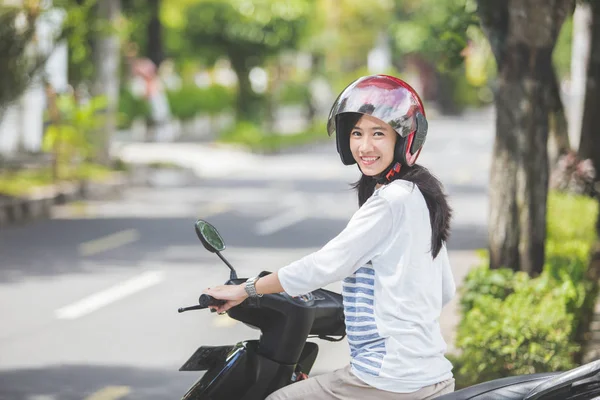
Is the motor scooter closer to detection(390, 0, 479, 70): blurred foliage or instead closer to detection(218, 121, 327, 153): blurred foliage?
detection(390, 0, 479, 70): blurred foliage

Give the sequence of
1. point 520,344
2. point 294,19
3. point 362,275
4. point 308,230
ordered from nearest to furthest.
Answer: point 362,275, point 520,344, point 308,230, point 294,19

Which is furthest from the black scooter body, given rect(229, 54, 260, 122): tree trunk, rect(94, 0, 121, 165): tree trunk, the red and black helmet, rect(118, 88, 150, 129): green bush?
rect(229, 54, 260, 122): tree trunk

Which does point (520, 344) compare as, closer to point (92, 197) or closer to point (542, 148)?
point (542, 148)

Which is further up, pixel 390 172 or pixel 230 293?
pixel 390 172

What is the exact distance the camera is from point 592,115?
15.1m

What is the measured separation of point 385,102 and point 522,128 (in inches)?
179

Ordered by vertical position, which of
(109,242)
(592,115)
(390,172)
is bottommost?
(109,242)

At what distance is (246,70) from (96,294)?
30236mm

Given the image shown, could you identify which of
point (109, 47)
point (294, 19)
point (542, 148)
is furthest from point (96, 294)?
point (294, 19)

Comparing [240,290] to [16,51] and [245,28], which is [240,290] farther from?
[245,28]

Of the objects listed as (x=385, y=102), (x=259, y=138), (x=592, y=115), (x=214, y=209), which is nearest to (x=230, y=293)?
A: (x=385, y=102)

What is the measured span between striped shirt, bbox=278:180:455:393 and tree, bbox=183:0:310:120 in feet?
115

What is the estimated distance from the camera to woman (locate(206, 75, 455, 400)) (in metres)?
3.40

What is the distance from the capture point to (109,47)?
24391mm
